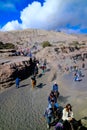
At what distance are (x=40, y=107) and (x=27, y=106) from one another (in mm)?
1686

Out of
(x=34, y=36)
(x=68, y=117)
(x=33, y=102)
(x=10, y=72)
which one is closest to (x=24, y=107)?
(x=33, y=102)

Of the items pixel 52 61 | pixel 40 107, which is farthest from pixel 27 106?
pixel 52 61

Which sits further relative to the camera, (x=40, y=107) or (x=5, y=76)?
(x=5, y=76)

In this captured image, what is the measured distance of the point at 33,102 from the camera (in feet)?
76.5

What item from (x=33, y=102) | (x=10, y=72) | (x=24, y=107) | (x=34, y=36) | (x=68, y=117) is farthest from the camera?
(x=34, y=36)

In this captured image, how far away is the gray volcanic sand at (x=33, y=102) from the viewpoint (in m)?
17.5

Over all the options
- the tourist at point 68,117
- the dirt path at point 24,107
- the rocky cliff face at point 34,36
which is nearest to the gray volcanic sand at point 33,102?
the dirt path at point 24,107

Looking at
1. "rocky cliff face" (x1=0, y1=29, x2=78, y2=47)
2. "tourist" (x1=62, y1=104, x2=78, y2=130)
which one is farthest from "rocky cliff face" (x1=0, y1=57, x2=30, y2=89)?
"rocky cliff face" (x1=0, y1=29, x2=78, y2=47)

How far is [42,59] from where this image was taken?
5191 centimetres

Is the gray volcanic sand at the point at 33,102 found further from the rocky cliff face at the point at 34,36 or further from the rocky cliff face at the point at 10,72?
the rocky cliff face at the point at 34,36

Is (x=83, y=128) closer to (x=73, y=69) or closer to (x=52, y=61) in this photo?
(x=73, y=69)

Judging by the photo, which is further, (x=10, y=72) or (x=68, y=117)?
(x=10, y=72)

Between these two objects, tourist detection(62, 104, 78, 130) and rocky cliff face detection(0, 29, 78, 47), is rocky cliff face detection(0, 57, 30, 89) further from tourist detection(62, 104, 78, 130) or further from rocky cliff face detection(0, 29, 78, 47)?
rocky cliff face detection(0, 29, 78, 47)

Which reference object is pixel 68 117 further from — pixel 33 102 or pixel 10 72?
pixel 10 72
